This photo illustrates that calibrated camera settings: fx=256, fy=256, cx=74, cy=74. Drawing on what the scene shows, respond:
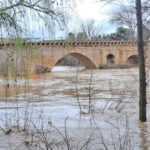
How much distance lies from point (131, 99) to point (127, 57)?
32424 millimetres

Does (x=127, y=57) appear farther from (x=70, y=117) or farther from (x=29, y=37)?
(x=29, y=37)

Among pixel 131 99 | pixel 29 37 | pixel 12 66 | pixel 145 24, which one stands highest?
pixel 145 24

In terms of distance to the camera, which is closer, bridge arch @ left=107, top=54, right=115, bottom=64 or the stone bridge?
the stone bridge

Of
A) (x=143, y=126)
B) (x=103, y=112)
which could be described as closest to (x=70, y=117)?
(x=103, y=112)

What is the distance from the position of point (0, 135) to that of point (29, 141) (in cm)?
80

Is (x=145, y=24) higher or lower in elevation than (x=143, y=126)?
higher

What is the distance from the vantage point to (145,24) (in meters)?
5.96

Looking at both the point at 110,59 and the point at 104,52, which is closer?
the point at 104,52

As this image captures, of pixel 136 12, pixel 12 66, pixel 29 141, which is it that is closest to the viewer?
pixel 12 66

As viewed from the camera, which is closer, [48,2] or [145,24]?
[48,2]

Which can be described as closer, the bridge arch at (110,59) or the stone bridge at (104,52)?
the stone bridge at (104,52)

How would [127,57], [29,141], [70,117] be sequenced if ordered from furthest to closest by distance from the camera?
[127,57] → [70,117] → [29,141]

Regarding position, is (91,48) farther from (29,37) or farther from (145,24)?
(29,37)

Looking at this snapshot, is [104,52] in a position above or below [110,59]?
above
